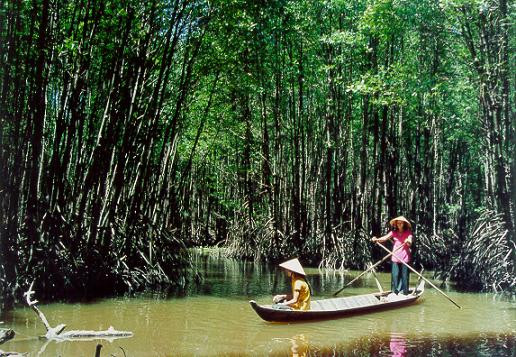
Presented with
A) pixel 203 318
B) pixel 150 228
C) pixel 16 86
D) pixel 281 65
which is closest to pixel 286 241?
pixel 281 65

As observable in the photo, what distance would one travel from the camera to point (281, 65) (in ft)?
59.3

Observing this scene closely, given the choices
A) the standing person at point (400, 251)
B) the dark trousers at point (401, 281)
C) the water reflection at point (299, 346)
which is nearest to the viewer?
the water reflection at point (299, 346)

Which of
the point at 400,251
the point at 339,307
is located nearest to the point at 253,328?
the point at 339,307

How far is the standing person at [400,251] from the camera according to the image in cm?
1061

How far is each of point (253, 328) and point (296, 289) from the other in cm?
78

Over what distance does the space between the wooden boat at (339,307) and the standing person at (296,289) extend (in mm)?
135

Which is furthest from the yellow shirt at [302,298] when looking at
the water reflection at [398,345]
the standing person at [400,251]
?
the standing person at [400,251]

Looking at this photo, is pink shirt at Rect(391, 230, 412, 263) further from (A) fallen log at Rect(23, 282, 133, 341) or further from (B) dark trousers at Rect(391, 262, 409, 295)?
(A) fallen log at Rect(23, 282, 133, 341)

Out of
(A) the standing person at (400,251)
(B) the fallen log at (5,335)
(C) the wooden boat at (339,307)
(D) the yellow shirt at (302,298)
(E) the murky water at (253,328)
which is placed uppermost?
(A) the standing person at (400,251)

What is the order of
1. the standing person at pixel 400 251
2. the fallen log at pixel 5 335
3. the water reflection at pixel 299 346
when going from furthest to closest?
the standing person at pixel 400 251, the water reflection at pixel 299 346, the fallen log at pixel 5 335

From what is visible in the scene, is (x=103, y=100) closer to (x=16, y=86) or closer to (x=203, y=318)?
(x=16, y=86)

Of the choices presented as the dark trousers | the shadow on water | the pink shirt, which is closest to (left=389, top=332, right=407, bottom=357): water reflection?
the shadow on water

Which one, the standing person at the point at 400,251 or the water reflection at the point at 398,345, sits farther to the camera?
the standing person at the point at 400,251

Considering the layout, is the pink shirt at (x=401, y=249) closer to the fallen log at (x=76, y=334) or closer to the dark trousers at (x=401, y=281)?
the dark trousers at (x=401, y=281)
